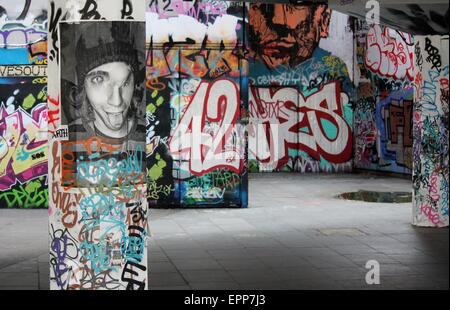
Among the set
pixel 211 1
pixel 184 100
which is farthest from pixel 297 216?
pixel 211 1

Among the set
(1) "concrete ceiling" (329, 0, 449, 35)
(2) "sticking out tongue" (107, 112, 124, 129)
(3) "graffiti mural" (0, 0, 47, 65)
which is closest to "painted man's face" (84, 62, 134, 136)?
(2) "sticking out tongue" (107, 112, 124, 129)

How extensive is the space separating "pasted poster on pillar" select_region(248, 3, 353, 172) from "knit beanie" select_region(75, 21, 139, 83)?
58.9 ft

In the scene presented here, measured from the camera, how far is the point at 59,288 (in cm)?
775

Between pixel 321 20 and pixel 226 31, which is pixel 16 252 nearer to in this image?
pixel 226 31

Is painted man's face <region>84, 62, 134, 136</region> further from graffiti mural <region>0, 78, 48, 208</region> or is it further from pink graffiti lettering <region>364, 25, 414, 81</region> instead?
pink graffiti lettering <region>364, 25, 414, 81</region>

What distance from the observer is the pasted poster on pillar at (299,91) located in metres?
25.5

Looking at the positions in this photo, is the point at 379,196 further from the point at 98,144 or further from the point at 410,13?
the point at 98,144

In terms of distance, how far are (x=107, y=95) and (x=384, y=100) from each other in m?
18.0

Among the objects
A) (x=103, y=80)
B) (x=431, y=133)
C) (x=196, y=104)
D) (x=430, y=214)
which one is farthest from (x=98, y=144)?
(x=196, y=104)

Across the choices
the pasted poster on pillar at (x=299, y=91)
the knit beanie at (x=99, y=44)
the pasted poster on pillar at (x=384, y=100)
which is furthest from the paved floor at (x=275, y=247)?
the pasted poster on pillar at (x=299, y=91)

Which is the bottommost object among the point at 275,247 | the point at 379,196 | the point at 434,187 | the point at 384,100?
the point at 379,196

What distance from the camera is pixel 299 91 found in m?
25.6

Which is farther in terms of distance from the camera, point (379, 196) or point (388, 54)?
point (388, 54)

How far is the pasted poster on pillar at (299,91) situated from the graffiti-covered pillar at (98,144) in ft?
58.5
